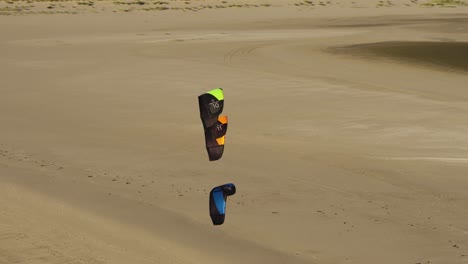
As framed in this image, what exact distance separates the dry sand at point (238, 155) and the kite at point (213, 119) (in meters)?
1.05

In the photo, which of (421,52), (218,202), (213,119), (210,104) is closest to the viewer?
(210,104)

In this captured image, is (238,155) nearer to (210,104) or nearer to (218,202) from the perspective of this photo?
(218,202)

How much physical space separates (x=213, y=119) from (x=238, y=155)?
4.21 m

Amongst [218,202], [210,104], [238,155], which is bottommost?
[238,155]

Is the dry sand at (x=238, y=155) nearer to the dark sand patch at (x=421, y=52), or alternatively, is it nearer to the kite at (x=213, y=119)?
the dark sand patch at (x=421, y=52)

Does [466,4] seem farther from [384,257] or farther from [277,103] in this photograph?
[384,257]

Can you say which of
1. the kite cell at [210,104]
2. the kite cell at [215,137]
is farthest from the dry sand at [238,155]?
the kite cell at [210,104]

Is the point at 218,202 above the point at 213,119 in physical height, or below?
below

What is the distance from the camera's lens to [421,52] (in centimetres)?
1989

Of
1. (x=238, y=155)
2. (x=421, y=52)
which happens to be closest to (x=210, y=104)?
(x=238, y=155)

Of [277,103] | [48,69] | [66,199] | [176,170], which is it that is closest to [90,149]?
[176,170]

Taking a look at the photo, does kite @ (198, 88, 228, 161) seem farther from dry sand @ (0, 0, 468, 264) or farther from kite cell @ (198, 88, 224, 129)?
dry sand @ (0, 0, 468, 264)

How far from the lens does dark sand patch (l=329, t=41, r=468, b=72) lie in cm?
1810

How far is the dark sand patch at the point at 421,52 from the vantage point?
59.4ft
